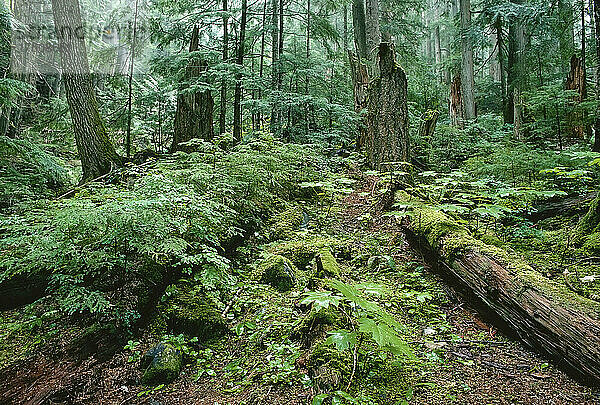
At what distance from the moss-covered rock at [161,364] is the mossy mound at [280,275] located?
57.7 inches

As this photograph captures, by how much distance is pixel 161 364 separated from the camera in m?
3.04

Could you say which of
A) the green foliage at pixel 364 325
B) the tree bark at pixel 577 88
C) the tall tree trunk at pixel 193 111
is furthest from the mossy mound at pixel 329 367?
the tree bark at pixel 577 88

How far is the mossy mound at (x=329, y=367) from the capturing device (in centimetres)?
240

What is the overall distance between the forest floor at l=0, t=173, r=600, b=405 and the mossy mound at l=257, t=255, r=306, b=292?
0.46 m

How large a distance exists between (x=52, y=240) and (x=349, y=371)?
106 inches

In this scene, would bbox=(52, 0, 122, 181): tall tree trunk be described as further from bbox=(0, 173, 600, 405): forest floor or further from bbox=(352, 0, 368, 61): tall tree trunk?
bbox=(352, 0, 368, 61): tall tree trunk

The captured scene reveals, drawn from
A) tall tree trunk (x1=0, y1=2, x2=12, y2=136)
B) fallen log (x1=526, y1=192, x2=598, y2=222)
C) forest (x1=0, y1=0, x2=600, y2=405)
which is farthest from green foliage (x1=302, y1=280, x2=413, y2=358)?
tall tree trunk (x1=0, y1=2, x2=12, y2=136)

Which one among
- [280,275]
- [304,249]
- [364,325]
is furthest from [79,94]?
[364,325]

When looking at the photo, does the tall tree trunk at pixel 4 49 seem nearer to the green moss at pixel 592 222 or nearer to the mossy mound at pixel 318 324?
the mossy mound at pixel 318 324

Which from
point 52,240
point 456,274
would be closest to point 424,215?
point 456,274

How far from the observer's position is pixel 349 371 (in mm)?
2488

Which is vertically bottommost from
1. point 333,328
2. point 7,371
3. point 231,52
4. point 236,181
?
point 7,371

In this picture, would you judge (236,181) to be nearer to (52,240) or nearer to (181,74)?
(52,240)

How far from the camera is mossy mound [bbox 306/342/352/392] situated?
2.40m
